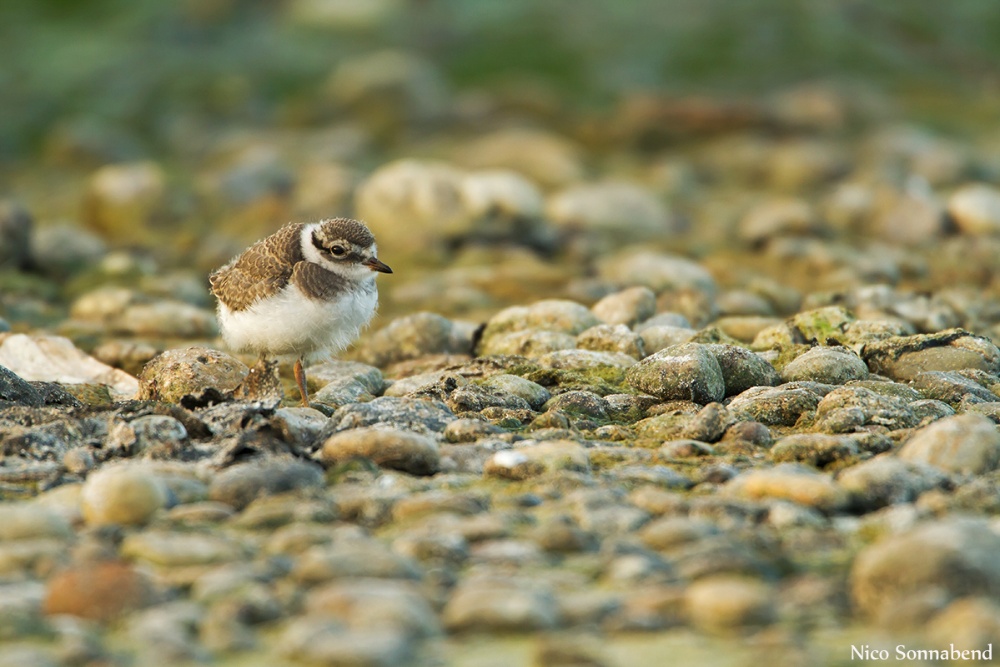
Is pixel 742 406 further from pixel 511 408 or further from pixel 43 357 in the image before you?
pixel 43 357

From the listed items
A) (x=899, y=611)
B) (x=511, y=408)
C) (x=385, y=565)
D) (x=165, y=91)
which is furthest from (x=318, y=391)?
(x=165, y=91)

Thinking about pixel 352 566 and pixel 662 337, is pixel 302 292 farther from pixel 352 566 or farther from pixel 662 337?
pixel 352 566

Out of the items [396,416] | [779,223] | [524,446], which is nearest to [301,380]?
[396,416]

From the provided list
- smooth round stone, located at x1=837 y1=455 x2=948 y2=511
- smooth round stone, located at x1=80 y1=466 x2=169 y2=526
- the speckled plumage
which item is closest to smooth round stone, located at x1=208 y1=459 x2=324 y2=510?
smooth round stone, located at x1=80 y1=466 x2=169 y2=526

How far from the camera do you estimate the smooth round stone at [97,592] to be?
349cm

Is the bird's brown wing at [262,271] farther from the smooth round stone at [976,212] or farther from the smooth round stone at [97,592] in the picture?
the smooth round stone at [976,212]

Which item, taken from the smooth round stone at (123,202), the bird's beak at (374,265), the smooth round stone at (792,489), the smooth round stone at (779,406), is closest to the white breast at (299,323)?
the bird's beak at (374,265)

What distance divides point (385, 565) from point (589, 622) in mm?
669

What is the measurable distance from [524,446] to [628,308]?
3.12m

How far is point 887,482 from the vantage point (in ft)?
14.3

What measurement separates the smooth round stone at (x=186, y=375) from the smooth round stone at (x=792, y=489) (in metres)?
2.81

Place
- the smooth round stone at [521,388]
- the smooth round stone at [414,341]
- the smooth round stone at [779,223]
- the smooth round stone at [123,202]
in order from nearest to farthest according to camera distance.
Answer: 1. the smooth round stone at [521,388]
2. the smooth round stone at [414,341]
3. the smooth round stone at [779,223]
4. the smooth round stone at [123,202]

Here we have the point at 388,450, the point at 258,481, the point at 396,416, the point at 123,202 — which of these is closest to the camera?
the point at 258,481

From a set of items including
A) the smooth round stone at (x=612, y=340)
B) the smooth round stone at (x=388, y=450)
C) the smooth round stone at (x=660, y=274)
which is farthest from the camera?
the smooth round stone at (x=660, y=274)
